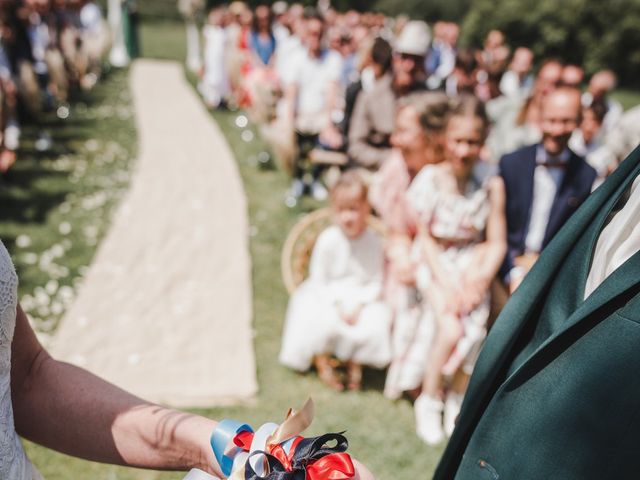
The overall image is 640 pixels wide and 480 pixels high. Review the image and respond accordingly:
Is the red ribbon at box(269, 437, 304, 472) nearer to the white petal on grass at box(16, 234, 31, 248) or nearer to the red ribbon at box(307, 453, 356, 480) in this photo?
the red ribbon at box(307, 453, 356, 480)

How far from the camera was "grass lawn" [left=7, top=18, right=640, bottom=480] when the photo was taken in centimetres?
341

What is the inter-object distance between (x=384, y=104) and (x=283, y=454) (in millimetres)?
4706

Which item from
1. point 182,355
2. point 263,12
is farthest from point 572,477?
point 263,12

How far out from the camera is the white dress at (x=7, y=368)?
1.13 m

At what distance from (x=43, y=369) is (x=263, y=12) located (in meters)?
10.5

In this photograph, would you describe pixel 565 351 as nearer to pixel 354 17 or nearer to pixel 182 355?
pixel 182 355

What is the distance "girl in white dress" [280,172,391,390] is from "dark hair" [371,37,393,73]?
225 centimetres

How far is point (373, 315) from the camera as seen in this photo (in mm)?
3873

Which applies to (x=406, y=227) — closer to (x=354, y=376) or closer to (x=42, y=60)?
(x=354, y=376)

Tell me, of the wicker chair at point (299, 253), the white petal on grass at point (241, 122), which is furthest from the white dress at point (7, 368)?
the white petal on grass at point (241, 122)

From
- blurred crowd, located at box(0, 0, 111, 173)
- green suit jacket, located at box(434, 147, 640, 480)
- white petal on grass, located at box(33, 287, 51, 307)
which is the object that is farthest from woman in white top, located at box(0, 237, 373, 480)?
blurred crowd, located at box(0, 0, 111, 173)

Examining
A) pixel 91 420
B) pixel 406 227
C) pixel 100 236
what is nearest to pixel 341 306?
pixel 406 227

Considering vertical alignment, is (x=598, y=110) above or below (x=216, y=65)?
above

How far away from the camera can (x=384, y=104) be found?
5422 mm
